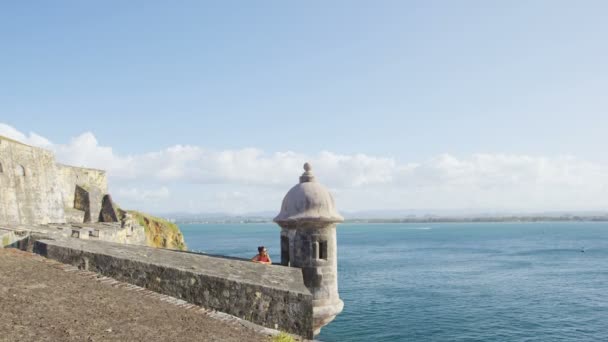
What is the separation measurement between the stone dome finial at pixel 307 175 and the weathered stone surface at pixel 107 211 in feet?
58.4

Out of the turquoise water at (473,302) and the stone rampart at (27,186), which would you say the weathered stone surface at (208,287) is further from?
the turquoise water at (473,302)

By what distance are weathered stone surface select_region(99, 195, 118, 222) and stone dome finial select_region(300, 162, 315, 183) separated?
58.4 ft

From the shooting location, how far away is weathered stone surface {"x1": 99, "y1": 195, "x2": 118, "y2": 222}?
27.3 meters

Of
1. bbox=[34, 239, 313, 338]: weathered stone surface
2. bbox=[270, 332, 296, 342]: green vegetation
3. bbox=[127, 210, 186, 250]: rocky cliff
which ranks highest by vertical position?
bbox=[34, 239, 313, 338]: weathered stone surface

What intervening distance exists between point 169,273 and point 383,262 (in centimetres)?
7410

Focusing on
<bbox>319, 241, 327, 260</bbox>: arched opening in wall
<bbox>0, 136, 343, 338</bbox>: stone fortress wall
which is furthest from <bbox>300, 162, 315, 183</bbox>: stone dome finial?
<bbox>319, 241, 327, 260</bbox>: arched opening in wall

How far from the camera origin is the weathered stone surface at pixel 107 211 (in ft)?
89.7

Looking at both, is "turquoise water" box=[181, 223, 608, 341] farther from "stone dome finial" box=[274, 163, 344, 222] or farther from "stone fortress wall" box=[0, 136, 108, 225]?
"stone dome finial" box=[274, 163, 344, 222]

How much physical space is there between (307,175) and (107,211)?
62.1ft

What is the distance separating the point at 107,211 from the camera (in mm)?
27766

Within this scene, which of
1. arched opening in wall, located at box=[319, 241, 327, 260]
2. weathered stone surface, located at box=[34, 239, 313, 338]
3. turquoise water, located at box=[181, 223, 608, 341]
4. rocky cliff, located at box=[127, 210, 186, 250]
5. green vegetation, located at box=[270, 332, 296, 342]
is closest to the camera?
green vegetation, located at box=[270, 332, 296, 342]

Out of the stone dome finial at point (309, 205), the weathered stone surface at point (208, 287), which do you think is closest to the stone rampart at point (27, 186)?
the stone dome finial at point (309, 205)

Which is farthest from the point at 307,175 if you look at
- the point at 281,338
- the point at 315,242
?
the point at 281,338

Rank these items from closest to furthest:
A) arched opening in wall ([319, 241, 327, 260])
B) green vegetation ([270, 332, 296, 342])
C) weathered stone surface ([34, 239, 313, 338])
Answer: green vegetation ([270, 332, 296, 342]), weathered stone surface ([34, 239, 313, 338]), arched opening in wall ([319, 241, 327, 260])
